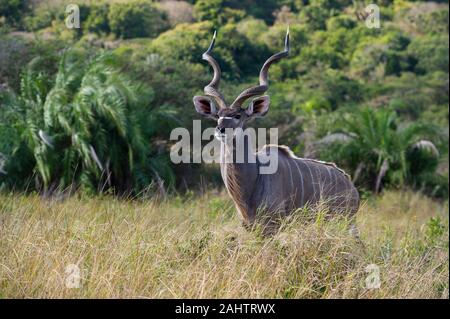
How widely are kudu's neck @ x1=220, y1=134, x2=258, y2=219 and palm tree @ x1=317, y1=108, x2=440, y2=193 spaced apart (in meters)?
7.41

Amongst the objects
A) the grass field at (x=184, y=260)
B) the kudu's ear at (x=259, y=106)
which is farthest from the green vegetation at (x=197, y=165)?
the kudu's ear at (x=259, y=106)

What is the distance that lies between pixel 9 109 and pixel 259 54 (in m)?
9.63

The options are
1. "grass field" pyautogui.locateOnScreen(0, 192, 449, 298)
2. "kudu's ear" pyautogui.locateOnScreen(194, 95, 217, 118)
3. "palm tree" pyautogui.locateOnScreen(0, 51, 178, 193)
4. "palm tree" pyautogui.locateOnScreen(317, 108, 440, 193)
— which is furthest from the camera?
"palm tree" pyautogui.locateOnScreen(317, 108, 440, 193)

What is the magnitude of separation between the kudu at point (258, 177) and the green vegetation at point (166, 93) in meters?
0.67

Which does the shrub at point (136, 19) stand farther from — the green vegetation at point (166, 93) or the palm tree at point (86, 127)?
the palm tree at point (86, 127)

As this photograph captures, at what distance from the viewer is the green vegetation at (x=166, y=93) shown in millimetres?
10070

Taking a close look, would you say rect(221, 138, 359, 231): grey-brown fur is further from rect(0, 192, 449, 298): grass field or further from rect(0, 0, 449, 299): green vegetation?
rect(0, 192, 449, 298): grass field

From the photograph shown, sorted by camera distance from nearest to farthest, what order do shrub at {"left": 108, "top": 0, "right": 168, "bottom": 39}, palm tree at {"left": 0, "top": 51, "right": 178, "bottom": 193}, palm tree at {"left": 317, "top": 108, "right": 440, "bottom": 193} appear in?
palm tree at {"left": 0, "top": 51, "right": 178, "bottom": 193}, palm tree at {"left": 317, "top": 108, "right": 440, "bottom": 193}, shrub at {"left": 108, "top": 0, "right": 168, "bottom": 39}

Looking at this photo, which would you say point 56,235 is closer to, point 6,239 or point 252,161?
point 6,239

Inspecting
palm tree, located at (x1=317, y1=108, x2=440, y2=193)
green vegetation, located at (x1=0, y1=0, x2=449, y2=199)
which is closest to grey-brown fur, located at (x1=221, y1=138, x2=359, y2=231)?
green vegetation, located at (x1=0, y1=0, x2=449, y2=199)

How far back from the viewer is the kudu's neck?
597 cm

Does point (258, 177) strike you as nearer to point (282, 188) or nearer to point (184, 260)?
point (282, 188)
